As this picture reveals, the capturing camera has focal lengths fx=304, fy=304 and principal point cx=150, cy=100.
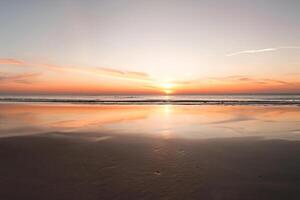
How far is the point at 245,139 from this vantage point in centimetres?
1378

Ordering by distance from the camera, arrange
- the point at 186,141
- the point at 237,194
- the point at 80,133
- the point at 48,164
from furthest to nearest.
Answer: the point at 80,133 < the point at 186,141 < the point at 48,164 < the point at 237,194

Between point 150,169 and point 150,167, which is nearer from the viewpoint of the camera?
point 150,169

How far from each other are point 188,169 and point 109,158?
278 cm

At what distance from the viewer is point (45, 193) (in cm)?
665

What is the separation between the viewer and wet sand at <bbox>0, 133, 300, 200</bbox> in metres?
6.71

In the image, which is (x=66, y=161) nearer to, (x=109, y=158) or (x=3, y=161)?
(x=109, y=158)

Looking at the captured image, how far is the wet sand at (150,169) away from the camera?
6707 millimetres

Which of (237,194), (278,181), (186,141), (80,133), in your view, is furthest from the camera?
(80,133)

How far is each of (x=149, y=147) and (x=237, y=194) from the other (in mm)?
5642

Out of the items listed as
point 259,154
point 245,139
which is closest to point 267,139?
point 245,139

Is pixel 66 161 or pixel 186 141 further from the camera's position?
pixel 186 141

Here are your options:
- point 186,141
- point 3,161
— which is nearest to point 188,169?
point 186,141

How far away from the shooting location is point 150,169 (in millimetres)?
8531

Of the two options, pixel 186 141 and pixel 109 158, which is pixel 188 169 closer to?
pixel 109 158
